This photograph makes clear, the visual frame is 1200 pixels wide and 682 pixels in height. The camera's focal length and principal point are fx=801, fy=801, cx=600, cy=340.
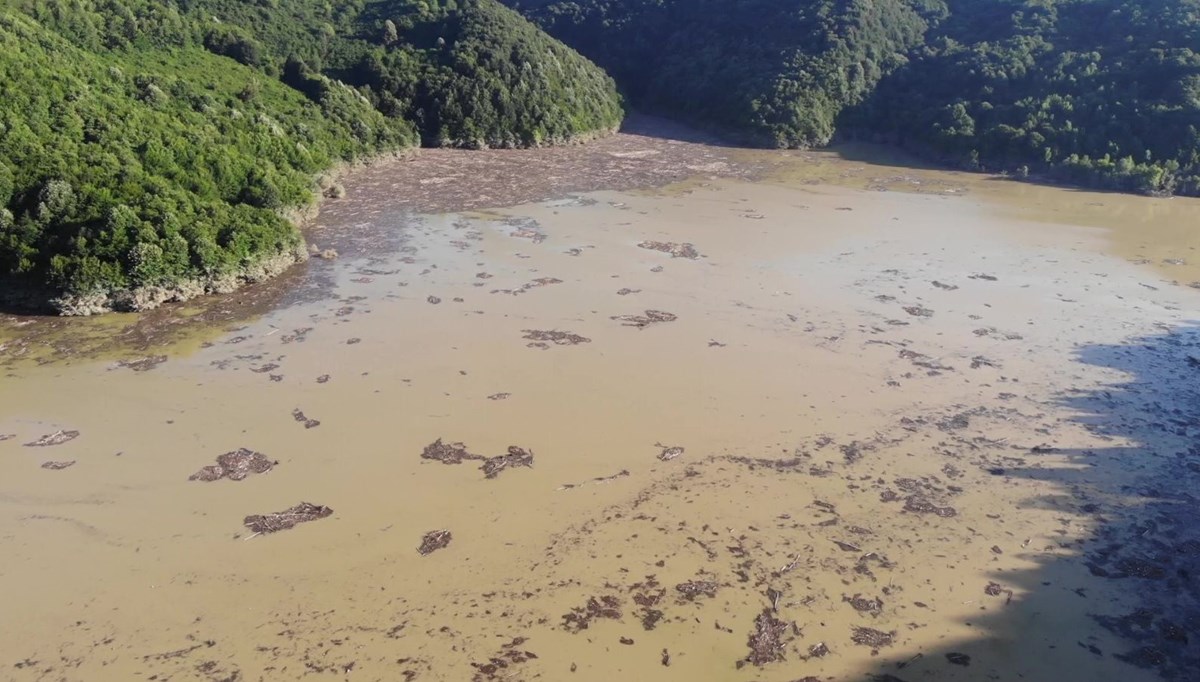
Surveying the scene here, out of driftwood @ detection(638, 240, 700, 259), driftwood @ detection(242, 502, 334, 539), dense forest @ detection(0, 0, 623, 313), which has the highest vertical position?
dense forest @ detection(0, 0, 623, 313)

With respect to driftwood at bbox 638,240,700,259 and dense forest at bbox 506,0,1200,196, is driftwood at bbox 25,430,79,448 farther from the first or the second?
dense forest at bbox 506,0,1200,196

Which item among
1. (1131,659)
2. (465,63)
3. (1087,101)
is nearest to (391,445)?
(1131,659)

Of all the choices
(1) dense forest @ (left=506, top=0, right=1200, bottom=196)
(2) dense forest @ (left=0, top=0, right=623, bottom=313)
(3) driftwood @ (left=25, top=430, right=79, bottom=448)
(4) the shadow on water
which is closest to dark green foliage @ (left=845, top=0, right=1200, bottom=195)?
(1) dense forest @ (left=506, top=0, right=1200, bottom=196)

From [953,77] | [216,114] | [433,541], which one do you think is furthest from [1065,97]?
[433,541]

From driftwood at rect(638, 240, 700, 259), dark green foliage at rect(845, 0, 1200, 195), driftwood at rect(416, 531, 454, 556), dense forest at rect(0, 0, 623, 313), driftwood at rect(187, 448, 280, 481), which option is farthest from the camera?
dark green foliage at rect(845, 0, 1200, 195)

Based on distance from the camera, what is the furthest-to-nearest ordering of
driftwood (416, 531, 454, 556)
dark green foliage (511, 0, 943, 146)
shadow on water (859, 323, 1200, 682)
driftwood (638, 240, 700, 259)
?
dark green foliage (511, 0, 943, 146)
driftwood (638, 240, 700, 259)
driftwood (416, 531, 454, 556)
shadow on water (859, 323, 1200, 682)

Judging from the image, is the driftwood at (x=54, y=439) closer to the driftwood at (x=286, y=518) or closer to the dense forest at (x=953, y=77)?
the driftwood at (x=286, y=518)

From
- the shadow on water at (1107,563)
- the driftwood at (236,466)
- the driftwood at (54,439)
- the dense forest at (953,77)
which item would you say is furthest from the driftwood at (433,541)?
the dense forest at (953,77)
